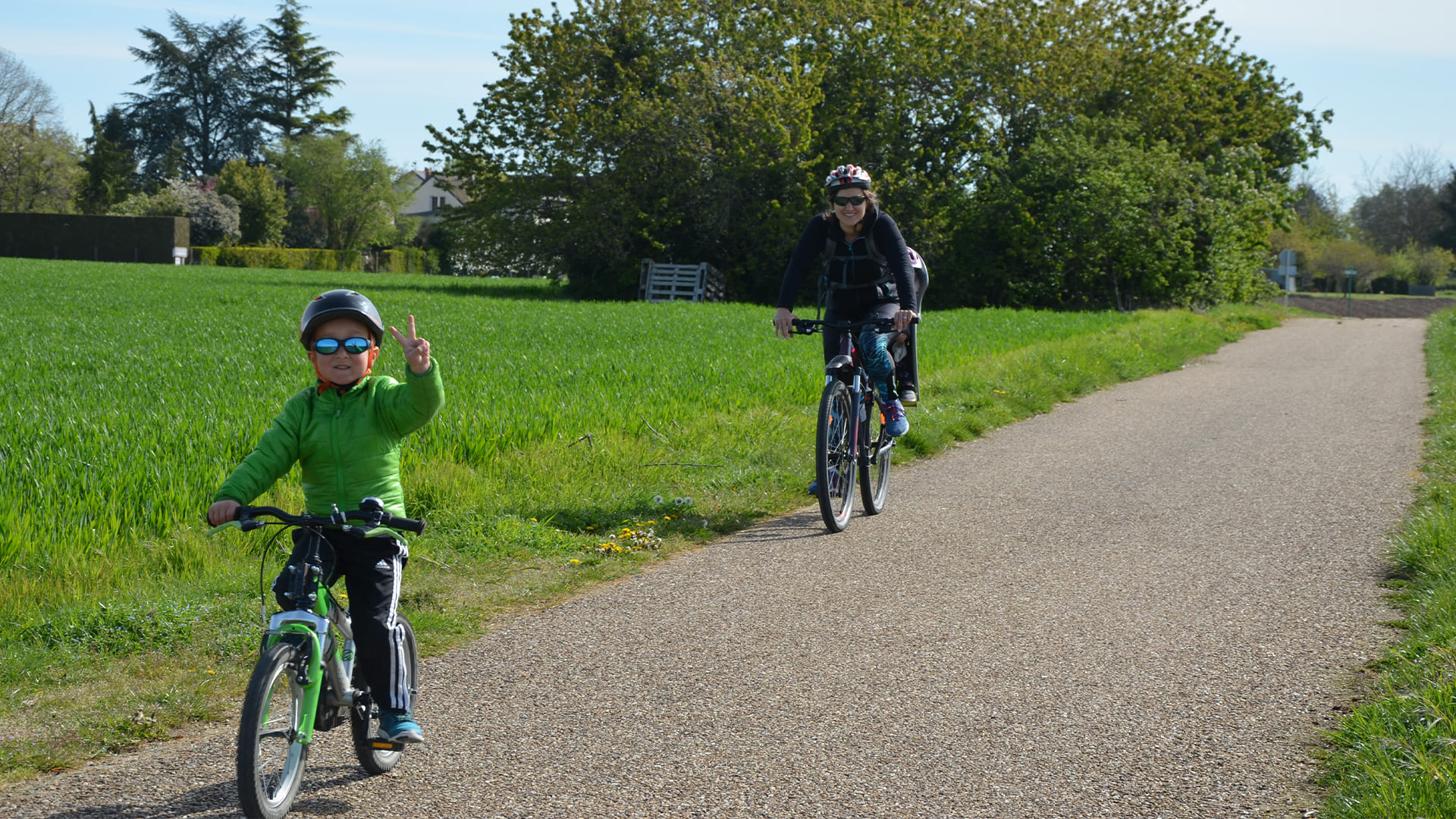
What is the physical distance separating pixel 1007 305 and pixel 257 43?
6783cm

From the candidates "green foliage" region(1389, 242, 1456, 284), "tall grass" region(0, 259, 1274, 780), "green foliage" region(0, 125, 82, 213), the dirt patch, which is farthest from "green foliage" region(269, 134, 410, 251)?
"green foliage" region(1389, 242, 1456, 284)

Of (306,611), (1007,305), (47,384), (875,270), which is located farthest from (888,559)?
(1007,305)

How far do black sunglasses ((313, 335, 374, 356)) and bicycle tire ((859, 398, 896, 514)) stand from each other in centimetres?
453

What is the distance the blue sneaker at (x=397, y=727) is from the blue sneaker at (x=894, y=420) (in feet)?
15.7

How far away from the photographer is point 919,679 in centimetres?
452

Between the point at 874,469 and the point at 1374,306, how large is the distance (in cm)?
5473

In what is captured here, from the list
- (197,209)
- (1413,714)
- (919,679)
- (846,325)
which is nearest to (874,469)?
(846,325)

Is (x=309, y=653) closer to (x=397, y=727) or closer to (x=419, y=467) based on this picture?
(x=397, y=727)

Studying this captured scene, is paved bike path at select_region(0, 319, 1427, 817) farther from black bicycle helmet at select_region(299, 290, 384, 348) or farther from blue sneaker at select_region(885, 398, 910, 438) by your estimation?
black bicycle helmet at select_region(299, 290, 384, 348)

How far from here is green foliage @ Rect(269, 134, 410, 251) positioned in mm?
79250

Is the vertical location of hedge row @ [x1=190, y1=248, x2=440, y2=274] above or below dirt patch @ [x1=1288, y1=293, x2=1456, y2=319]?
above

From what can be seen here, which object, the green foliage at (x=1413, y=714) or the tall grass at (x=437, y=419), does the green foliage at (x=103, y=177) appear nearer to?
the tall grass at (x=437, y=419)

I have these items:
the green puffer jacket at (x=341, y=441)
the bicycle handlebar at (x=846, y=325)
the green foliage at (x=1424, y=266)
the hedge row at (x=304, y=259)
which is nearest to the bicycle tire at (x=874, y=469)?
the bicycle handlebar at (x=846, y=325)

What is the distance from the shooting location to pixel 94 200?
78750mm
